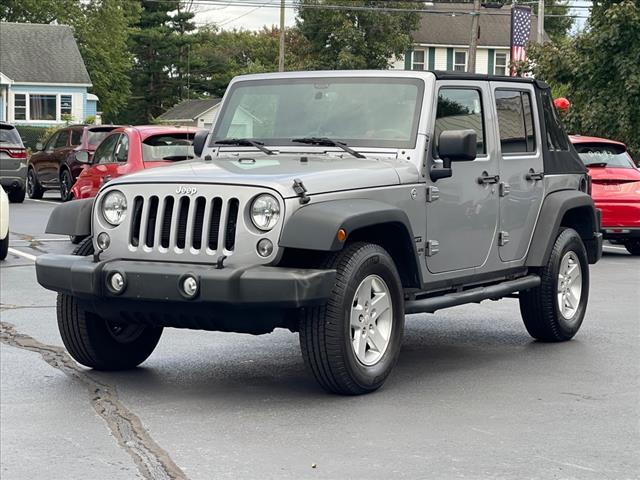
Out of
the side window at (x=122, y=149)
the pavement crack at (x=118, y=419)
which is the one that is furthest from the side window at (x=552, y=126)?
the side window at (x=122, y=149)

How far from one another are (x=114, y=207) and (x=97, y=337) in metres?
0.87

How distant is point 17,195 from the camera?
28.0 metres

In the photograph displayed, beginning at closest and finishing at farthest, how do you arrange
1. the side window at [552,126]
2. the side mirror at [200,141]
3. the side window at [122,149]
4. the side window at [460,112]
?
the side window at [460,112], the side mirror at [200,141], the side window at [552,126], the side window at [122,149]

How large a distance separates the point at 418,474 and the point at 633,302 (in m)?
7.07

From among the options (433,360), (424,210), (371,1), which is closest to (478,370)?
(433,360)

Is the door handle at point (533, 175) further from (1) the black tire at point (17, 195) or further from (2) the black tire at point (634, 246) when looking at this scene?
(1) the black tire at point (17, 195)

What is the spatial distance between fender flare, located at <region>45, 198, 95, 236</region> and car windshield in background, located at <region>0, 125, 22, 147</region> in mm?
19636

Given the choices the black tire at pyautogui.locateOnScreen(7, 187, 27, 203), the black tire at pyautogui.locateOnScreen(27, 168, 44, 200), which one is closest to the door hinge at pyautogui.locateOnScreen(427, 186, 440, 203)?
the black tire at pyautogui.locateOnScreen(7, 187, 27, 203)

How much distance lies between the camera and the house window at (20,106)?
2815 inches

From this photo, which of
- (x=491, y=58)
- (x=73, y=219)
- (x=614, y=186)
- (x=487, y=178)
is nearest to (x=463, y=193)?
(x=487, y=178)

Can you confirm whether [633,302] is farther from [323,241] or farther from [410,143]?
[323,241]

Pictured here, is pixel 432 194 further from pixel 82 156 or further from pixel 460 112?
pixel 82 156

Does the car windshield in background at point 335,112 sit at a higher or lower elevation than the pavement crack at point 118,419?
higher

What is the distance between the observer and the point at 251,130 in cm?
894
